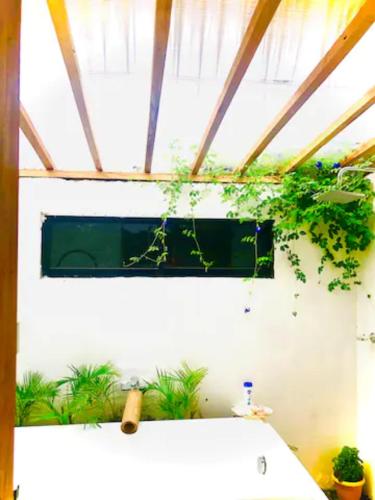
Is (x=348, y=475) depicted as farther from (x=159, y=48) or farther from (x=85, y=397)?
(x=159, y=48)

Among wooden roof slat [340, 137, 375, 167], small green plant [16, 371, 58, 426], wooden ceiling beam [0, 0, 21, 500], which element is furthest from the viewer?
small green plant [16, 371, 58, 426]

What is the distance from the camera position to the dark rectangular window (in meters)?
2.97

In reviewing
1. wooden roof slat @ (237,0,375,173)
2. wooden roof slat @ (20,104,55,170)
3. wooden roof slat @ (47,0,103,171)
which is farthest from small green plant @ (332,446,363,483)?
wooden roof slat @ (20,104,55,170)

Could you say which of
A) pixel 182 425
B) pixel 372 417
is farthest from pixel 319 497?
pixel 372 417

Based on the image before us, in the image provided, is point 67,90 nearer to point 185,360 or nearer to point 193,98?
point 193,98

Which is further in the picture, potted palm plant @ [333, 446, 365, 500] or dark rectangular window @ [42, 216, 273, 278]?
dark rectangular window @ [42, 216, 273, 278]

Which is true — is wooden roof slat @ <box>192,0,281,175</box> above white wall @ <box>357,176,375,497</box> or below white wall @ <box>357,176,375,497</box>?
above

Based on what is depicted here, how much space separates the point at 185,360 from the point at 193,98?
201 centimetres

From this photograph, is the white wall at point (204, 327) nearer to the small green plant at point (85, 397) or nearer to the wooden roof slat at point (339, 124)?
the small green plant at point (85, 397)

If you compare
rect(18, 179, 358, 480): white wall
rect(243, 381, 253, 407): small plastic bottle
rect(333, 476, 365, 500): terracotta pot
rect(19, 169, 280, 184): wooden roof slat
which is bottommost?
rect(333, 476, 365, 500): terracotta pot

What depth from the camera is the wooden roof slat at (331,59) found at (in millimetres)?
1266

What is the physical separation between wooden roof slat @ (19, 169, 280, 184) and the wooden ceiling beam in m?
2.15

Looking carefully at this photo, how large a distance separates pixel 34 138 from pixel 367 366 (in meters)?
3.01

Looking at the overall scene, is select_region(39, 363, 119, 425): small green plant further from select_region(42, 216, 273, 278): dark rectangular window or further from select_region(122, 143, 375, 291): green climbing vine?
select_region(122, 143, 375, 291): green climbing vine
